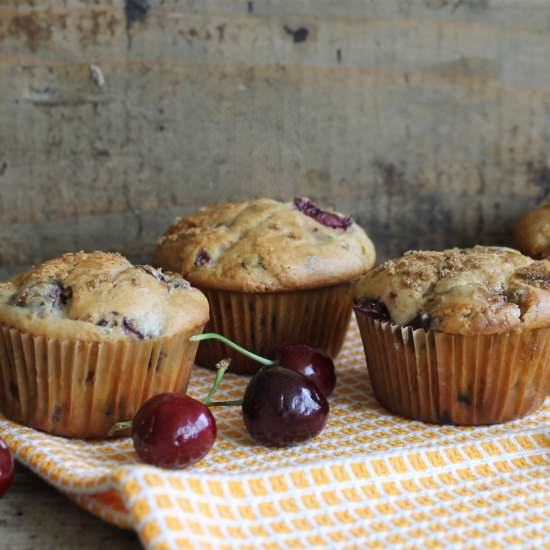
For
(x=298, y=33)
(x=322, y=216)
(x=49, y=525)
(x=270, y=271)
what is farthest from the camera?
(x=298, y=33)

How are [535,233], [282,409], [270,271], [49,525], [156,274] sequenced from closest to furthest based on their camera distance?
1. [49,525]
2. [282,409]
3. [156,274]
4. [270,271]
5. [535,233]

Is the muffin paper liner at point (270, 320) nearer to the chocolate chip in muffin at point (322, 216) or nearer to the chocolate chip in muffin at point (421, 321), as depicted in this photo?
the chocolate chip in muffin at point (322, 216)

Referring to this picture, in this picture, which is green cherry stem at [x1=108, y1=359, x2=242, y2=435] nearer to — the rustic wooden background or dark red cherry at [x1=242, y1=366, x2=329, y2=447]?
dark red cherry at [x1=242, y1=366, x2=329, y2=447]

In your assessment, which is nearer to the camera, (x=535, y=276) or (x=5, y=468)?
(x=5, y=468)

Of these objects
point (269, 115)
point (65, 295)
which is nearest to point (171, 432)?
point (65, 295)

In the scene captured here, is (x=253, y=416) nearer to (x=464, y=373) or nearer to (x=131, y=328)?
(x=131, y=328)

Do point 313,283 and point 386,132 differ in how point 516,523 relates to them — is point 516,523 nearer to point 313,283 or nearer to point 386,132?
point 313,283

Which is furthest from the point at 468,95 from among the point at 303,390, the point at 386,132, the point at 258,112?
the point at 303,390

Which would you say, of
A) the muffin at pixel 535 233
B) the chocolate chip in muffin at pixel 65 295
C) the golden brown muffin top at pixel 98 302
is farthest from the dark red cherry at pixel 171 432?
the muffin at pixel 535 233
